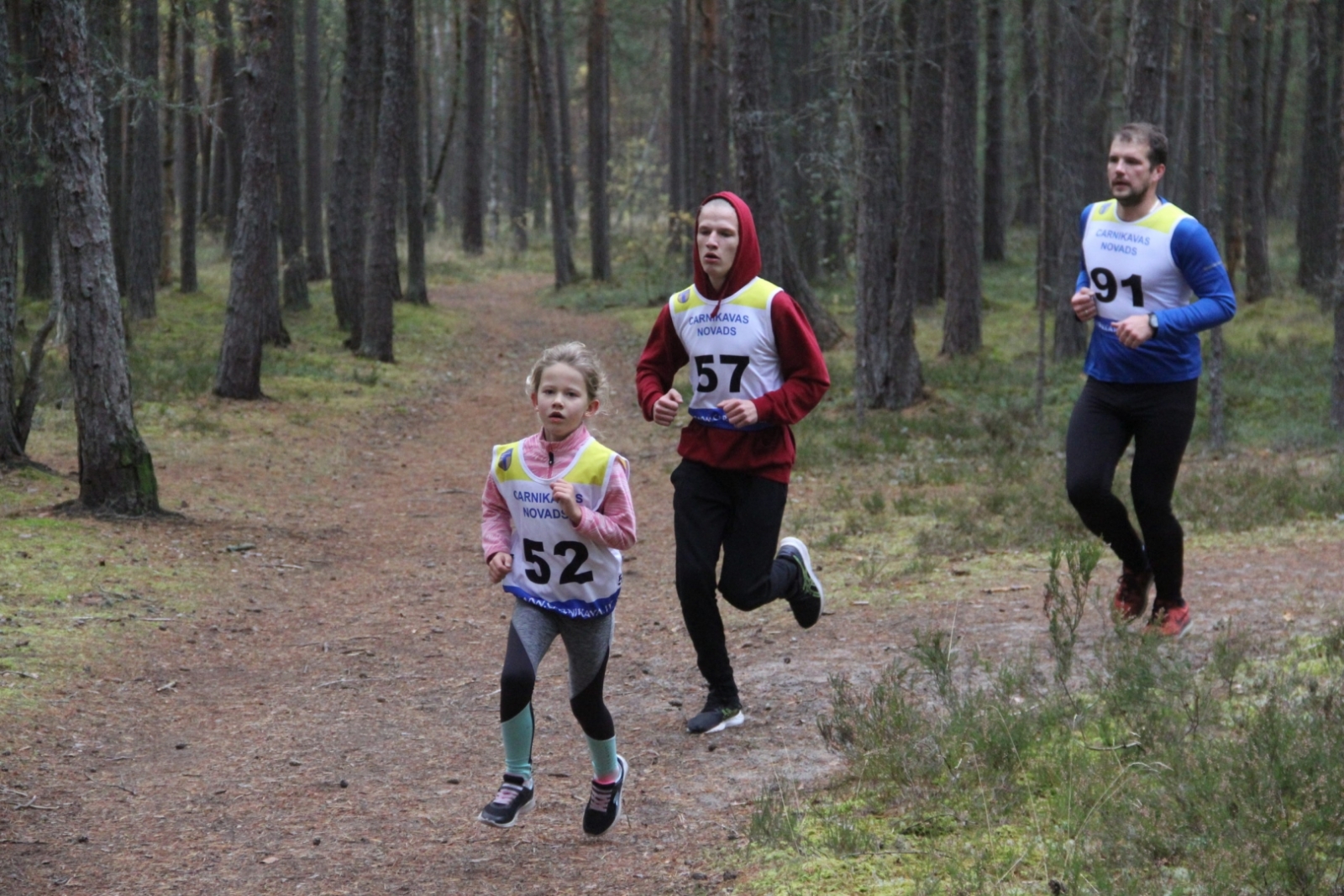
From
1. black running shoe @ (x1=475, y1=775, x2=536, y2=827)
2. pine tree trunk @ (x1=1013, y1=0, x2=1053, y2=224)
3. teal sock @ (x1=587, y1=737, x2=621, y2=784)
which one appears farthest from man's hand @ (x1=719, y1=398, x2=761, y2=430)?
pine tree trunk @ (x1=1013, y1=0, x2=1053, y2=224)

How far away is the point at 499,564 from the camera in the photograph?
14.6ft

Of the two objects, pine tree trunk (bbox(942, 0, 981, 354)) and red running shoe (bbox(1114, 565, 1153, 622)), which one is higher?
pine tree trunk (bbox(942, 0, 981, 354))

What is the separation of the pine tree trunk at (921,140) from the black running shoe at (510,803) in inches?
451

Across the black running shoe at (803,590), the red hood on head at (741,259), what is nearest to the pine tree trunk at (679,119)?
the black running shoe at (803,590)

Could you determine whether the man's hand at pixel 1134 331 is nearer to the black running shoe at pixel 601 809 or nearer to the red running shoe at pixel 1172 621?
the red running shoe at pixel 1172 621

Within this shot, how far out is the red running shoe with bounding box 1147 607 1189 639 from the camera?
641 centimetres

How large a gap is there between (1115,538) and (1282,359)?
1343cm

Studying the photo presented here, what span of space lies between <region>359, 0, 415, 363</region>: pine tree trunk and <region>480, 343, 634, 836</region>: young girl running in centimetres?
1597

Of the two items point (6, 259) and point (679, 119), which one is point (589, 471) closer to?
point (6, 259)

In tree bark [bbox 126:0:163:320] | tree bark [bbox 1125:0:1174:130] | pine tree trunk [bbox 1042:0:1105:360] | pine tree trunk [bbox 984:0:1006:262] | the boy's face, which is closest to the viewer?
the boy's face

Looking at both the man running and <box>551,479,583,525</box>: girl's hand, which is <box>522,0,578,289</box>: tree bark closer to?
the man running

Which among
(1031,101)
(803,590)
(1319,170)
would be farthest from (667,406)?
(1031,101)

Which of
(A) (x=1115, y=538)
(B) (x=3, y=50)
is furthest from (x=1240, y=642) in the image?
(B) (x=3, y=50)

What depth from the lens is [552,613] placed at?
4613 millimetres
